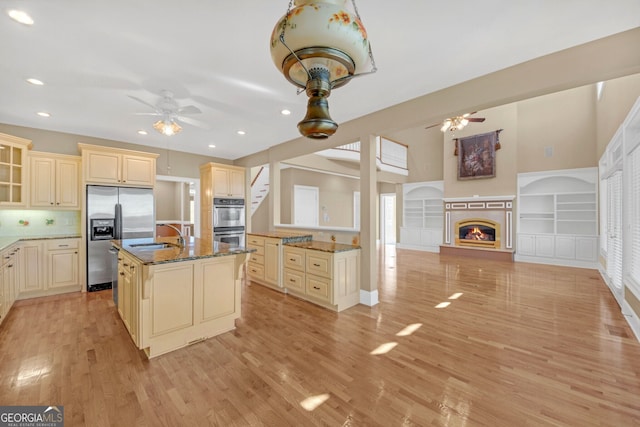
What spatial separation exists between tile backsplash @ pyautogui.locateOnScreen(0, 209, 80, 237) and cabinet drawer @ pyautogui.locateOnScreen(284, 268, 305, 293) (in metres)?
3.63

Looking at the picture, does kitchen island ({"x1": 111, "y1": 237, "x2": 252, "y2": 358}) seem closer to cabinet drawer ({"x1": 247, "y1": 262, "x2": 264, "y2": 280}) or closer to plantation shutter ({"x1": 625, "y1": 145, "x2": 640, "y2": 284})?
cabinet drawer ({"x1": 247, "y1": 262, "x2": 264, "y2": 280})

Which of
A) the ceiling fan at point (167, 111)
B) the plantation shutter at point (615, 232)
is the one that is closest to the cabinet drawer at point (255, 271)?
the ceiling fan at point (167, 111)

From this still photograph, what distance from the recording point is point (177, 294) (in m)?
2.52

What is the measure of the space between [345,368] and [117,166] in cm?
482

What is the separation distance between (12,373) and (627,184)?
6667 millimetres

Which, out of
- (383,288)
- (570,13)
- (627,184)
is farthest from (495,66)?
(383,288)

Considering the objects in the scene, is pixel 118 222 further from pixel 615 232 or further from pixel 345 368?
pixel 615 232

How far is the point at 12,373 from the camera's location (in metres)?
2.08

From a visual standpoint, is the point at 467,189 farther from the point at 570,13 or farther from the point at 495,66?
the point at 570,13

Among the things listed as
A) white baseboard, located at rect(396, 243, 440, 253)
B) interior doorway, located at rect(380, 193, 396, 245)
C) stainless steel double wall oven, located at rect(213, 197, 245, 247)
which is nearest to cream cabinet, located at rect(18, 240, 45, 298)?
stainless steel double wall oven, located at rect(213, 197, 245, 247)

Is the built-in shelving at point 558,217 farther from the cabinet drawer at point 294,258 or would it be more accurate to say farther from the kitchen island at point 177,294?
the kitchen island at point 177,294

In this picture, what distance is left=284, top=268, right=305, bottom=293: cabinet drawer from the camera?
386 cm

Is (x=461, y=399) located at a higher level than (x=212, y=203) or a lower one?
lower

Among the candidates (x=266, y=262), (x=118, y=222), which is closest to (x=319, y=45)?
(x=266, y=262)
